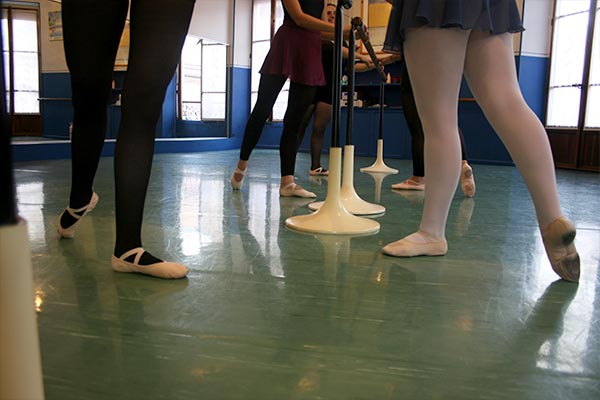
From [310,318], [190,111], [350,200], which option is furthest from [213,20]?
[310,318]

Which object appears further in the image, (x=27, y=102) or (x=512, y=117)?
(x=27, y=102)

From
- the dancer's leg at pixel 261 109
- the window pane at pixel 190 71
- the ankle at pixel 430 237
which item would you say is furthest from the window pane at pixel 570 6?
the ankle at pixel 430 237

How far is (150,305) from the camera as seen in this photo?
1050 mm

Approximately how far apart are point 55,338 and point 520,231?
1.65m

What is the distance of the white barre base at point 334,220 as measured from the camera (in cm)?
185

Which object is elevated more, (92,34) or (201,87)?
(201,87)

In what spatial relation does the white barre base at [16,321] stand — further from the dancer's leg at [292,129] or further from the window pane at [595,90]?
the window pane at [595,90]

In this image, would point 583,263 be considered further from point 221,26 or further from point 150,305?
point 221,26

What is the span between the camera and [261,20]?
8.85 meters

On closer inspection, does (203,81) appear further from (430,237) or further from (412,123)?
(430,237)

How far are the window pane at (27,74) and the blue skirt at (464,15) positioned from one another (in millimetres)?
6363

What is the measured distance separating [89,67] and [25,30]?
19.4ft

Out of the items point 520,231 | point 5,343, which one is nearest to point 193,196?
point 520,231

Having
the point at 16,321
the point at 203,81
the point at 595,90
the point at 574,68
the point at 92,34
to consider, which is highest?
the point at 574,68
